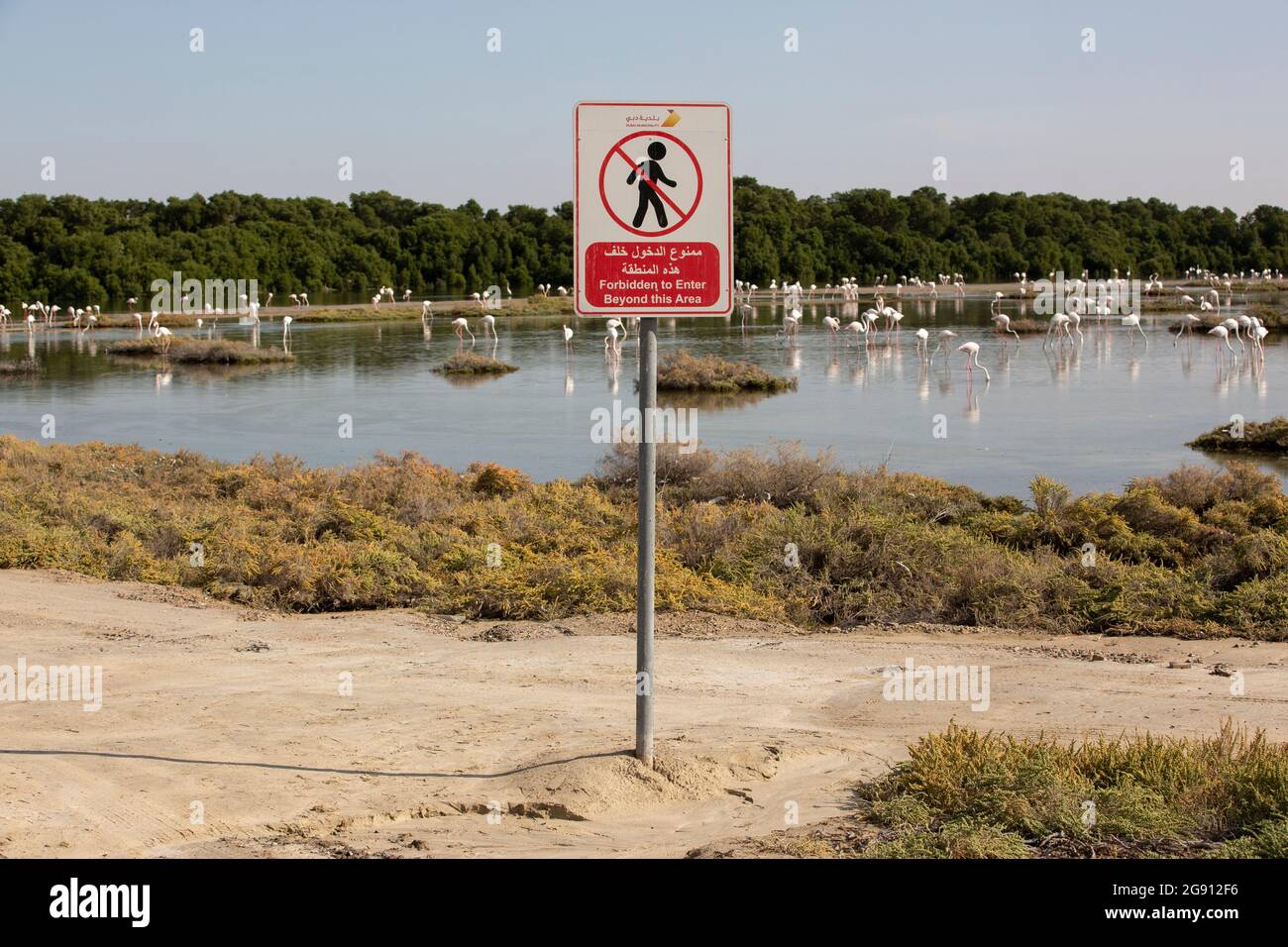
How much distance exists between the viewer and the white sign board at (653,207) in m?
6.18

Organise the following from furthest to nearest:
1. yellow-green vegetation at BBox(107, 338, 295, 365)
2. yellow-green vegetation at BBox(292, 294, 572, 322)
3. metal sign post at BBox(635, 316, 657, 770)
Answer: yellow-green vegetation at BBox(292, 294, 572, 322), yellow-green vegetation at BBox(107, 338, 295, 365), metal sign post at BBox(635, 316, 657, 770)

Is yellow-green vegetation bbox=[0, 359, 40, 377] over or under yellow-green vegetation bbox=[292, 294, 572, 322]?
under

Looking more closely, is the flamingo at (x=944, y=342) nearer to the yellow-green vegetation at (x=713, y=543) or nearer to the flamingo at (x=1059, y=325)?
A: the flamingo at (x=1059, y=325)

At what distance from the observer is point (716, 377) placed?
34312 millimetres

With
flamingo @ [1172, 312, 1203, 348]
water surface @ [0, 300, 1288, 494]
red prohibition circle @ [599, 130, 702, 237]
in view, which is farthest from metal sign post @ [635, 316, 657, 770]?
flamingo @ [1172, 312, 1203, 348]

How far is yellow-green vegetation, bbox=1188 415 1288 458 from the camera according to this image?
21891 millimetres

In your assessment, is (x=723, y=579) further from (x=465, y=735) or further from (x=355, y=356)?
(x=355, y=356)

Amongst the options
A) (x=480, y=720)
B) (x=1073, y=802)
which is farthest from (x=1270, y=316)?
(x=1073, y=802)

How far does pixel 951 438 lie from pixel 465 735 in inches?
674

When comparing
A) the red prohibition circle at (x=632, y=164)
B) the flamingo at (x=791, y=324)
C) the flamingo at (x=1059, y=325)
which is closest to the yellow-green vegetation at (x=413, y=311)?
the flamingo at (x=791, y=324)

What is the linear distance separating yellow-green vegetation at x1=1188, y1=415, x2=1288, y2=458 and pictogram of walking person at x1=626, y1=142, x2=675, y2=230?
1838 centimetres

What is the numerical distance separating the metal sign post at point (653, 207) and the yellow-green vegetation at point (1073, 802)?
78.2 inches

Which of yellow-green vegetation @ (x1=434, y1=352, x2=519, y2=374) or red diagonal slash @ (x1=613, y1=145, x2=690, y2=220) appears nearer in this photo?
red diagonal slash @ (x1=613, y1=145, x2=690, y2=220)

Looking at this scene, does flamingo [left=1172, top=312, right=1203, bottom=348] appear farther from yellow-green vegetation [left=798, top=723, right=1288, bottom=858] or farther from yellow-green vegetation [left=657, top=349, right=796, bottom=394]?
yellow-green vegetation [left=798, top=723, right=1288, bottom=858]
